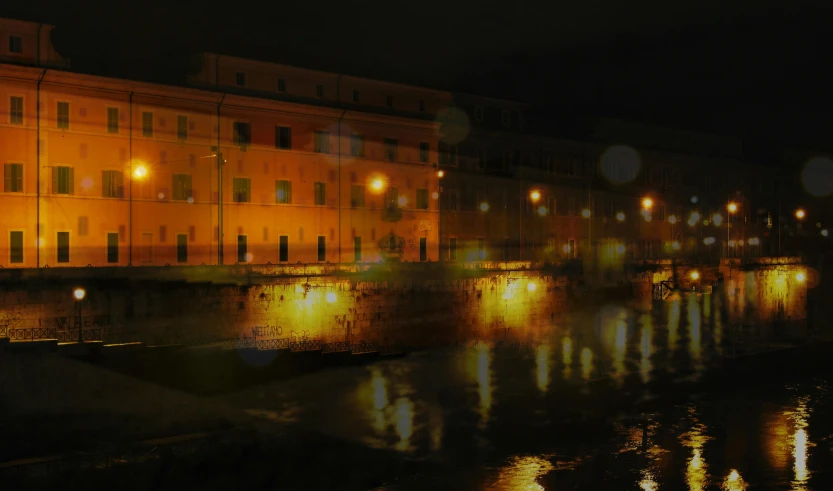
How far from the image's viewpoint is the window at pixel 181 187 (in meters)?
43.4

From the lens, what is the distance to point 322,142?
162ft

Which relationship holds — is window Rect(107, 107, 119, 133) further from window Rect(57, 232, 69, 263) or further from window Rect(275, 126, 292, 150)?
window Rect(275, 126, 292, 150)

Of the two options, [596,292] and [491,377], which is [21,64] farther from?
[596,292]

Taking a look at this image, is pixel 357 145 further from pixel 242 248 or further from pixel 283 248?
pixel 242 248

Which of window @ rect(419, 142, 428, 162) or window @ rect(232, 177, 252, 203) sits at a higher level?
window @ rect(419, 142, 428, 162)

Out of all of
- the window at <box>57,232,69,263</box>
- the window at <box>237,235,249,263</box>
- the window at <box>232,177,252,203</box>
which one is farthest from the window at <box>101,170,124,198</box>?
the window at <box>237,235,249,263</box>

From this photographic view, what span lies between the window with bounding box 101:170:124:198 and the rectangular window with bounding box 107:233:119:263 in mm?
1736

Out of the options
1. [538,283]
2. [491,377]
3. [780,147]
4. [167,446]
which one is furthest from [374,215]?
[780,147]

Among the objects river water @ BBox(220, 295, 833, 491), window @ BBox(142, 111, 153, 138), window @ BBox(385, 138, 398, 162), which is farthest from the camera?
window @ BBox(385, 138, 398, 162)

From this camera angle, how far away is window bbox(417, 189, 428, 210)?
5478 cm

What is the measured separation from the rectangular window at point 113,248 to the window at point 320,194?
11.2 meters

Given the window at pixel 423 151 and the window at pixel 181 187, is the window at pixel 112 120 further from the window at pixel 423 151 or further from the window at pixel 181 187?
the window at pixel 423 151

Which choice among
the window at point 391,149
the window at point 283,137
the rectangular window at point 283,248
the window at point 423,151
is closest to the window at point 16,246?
the rectangular window at point 283,248

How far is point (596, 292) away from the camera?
50.5 m
